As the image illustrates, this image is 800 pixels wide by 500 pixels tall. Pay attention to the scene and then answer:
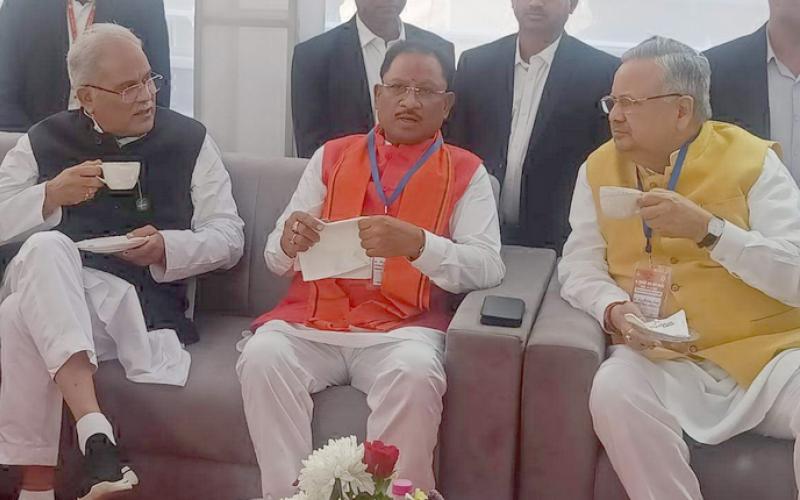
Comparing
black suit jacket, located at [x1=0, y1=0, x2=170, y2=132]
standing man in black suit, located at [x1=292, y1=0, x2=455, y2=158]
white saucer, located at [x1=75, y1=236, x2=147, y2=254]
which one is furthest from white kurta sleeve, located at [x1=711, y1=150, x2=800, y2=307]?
black suit jacket, located at [x1=0, y1=0, x2=170, y2=132]

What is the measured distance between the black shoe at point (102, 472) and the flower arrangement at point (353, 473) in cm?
87

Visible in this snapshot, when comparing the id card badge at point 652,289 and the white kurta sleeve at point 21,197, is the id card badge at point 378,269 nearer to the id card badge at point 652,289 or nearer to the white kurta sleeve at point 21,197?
the id card badge at point 652,289

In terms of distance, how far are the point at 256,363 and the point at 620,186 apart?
39.3 inches

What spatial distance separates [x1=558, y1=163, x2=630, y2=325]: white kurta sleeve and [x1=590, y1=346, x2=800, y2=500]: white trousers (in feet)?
0.73

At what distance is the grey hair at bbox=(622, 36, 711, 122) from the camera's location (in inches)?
92.3

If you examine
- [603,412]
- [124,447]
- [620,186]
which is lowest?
[124,447]

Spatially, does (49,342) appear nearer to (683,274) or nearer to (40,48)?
(40,48)

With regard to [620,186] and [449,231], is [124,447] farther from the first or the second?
[620,186]

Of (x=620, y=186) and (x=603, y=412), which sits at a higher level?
(x=620, y=186)

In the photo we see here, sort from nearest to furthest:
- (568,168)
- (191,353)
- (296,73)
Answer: (191,353)
(568,168)
(296,73)

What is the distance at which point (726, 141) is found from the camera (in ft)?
7.93

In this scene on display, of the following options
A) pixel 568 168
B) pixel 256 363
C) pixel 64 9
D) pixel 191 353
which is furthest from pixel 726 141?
pixel 64 9

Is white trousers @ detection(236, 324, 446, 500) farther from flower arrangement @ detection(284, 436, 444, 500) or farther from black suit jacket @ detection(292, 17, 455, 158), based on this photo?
black suit jacket @ detection(292, 17, 455, 158)

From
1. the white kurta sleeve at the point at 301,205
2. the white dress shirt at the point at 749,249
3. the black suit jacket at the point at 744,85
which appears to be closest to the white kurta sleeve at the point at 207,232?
the white kurta sleeve at the point at 301,205
